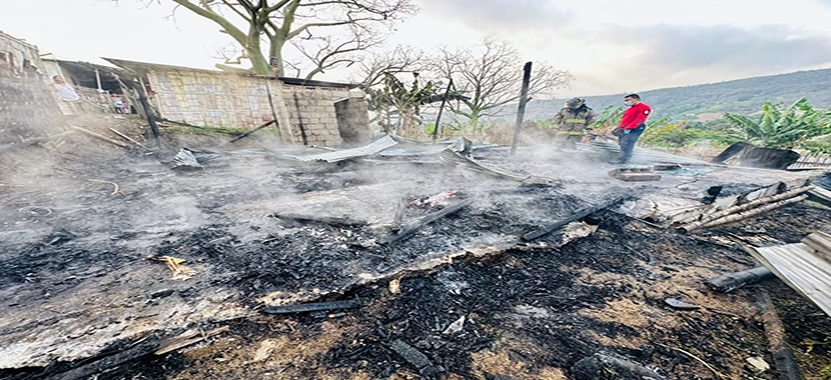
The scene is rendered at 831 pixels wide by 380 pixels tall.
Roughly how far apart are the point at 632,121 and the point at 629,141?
0.74 metres

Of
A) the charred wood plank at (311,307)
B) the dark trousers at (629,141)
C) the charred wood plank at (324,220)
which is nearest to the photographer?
the charred wood plank at (311,307)

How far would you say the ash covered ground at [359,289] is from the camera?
1.62 meters

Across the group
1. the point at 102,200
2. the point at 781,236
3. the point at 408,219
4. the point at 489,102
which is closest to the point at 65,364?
the point at 408,219

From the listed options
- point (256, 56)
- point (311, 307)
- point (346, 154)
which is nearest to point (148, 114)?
point (346, 154)

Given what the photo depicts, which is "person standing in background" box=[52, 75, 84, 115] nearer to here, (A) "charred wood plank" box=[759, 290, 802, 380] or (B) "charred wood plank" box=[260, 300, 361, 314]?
(B) "charred wood plank" box=[260, 300, 361, 314]

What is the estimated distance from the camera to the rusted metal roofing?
1.74 metres

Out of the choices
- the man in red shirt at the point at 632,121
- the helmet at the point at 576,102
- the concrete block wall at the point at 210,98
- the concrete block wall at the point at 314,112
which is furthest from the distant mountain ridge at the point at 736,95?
the concrete block wall at the point at 210,98

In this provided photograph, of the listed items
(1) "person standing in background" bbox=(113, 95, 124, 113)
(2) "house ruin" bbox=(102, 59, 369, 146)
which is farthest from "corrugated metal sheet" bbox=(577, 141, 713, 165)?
(1) "person standing in background" bbox=(113, 95, 124, 113)

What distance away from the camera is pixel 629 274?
8.63 ft

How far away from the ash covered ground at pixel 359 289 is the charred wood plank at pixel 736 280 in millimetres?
75

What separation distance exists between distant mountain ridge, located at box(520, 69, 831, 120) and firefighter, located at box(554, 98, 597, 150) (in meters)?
33.4

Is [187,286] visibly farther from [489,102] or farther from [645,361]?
[489,102]

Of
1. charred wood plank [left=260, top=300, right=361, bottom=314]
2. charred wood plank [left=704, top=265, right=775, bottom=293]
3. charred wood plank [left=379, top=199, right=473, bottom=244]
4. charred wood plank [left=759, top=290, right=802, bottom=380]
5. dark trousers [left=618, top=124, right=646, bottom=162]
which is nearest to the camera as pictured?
charred wood plank [left=759, top=290, right=802, bottom=380]

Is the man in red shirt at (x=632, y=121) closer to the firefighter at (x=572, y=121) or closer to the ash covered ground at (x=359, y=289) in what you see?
the firefighter at (x=572, y=121)
